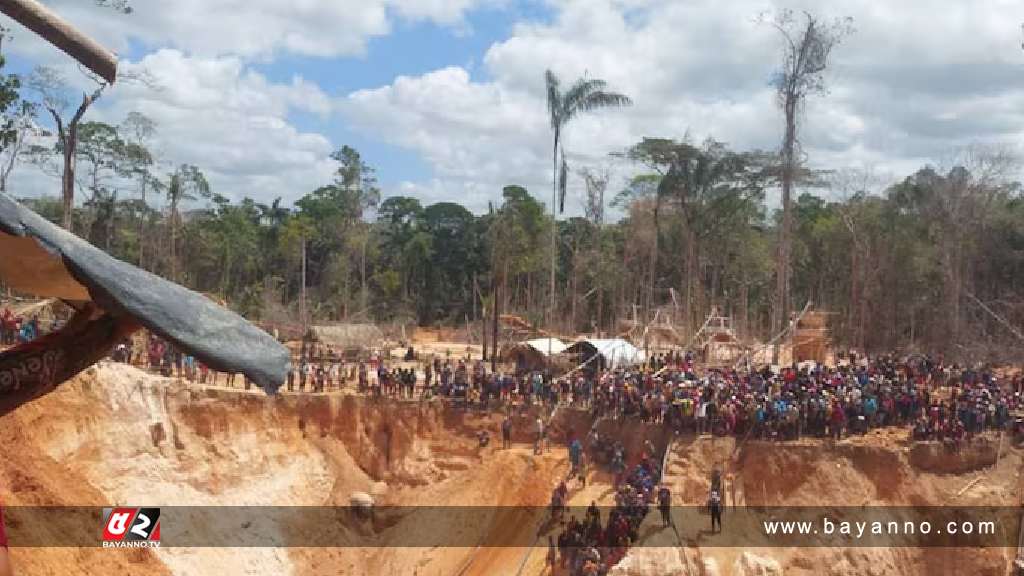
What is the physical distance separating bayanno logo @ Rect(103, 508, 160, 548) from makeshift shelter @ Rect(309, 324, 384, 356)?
53.1 ft

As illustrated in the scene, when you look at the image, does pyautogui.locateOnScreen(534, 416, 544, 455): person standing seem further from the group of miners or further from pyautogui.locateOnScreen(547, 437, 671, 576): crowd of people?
pyautogui.locateOnScreen(547, 437, 671, 576): crowd of people

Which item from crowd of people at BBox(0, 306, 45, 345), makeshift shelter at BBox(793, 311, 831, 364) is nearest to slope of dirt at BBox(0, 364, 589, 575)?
crowd of people at BBox(0, 306, 45, 345)

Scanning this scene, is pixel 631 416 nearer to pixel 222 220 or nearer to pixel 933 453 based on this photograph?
pixel 933 453

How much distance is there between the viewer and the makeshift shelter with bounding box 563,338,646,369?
2862 cm

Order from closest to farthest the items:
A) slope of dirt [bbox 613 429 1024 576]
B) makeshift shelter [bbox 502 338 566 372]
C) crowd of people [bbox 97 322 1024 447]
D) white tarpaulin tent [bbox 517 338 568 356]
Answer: slope of dirt [bbox 613 429 1024 576] → crowd of people [bbox 97 322 1024 447] → makeshift shelter [bbox 502 338 566 372] → white tarpaulin tent [bbox 517 338 568 356]

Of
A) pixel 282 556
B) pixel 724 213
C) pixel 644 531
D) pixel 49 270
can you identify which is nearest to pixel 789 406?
pixel 644 531

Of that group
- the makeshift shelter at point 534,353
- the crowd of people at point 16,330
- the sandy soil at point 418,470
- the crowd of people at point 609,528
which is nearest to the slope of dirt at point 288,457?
the sandy soil at point 418,470

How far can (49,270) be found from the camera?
3125 mm

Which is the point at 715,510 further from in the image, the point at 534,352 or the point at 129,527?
the point at 534,352

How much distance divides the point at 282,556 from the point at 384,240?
41.9 metres

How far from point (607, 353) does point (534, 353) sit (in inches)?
124

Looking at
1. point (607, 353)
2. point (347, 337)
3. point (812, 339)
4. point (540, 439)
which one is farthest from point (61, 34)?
point (347, 337)

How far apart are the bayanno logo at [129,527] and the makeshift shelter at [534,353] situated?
14060mm

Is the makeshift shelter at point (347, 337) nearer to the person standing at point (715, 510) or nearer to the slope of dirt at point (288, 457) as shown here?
the slope of dirt at point (288, 457)
